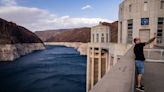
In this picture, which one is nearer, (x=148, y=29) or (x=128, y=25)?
(x=148, y=29)

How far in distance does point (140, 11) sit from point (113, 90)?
69.6 ft

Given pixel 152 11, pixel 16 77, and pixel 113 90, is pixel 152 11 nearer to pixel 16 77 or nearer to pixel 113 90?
pixel 113 90

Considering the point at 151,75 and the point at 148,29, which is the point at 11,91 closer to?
the point at 148,29

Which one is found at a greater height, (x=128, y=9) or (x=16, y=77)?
(x=128, y=9)

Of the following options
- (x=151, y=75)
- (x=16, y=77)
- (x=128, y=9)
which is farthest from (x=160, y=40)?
(x=16, y=77)

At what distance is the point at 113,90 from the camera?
309 cm

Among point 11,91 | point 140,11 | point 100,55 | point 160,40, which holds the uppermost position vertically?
point 140,11

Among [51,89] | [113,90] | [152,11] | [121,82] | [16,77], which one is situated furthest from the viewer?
[16,77]

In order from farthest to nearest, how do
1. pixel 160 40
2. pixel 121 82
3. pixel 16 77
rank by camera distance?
pixel 16 77, pixel 160 40, pixel 121 82

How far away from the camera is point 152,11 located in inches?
867

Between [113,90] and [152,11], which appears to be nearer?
[113,90]

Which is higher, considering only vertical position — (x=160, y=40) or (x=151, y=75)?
(x=160, y=40)

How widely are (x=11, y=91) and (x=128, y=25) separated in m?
30.3

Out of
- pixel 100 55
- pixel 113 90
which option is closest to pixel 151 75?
pixel 113 90
